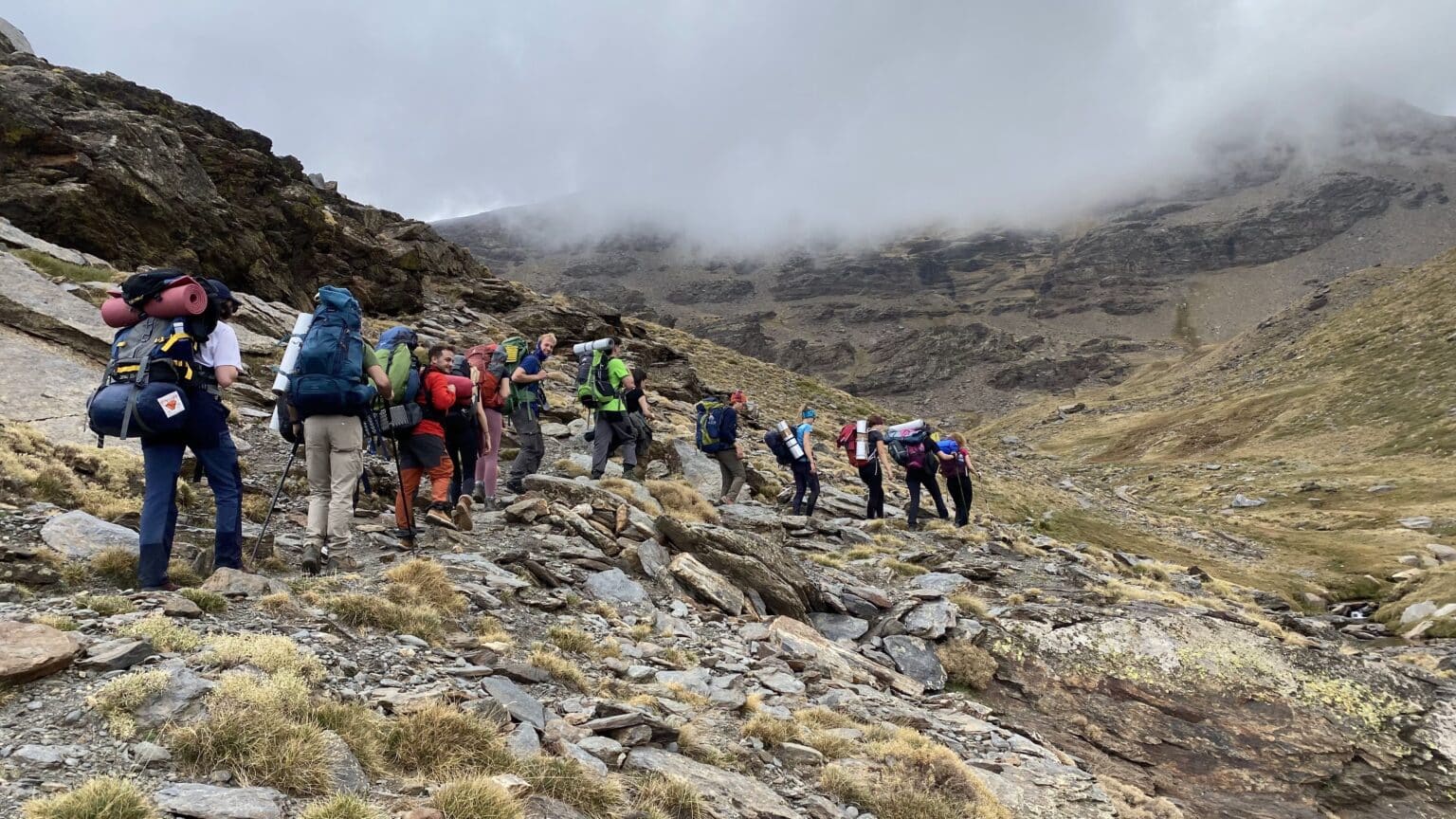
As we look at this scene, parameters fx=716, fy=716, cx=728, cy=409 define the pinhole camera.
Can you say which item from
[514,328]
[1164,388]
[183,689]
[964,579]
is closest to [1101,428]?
[1164,388]

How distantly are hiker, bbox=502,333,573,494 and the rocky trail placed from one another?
3.36ft

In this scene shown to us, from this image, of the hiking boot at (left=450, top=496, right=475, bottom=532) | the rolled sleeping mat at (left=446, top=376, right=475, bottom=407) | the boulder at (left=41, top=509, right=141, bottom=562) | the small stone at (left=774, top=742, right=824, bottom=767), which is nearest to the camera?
the small stone at (left=774, top=742, right=824, bottom=767)

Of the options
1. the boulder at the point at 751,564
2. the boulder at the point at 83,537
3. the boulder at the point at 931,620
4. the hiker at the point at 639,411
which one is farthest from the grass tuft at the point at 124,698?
the hiker at the point at 639,411

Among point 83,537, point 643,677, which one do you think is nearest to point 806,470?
point 643,677

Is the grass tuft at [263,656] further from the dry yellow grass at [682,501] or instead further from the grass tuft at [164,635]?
the dry yellow grass at [682,501]

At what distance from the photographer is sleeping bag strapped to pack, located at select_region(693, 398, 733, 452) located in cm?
1614

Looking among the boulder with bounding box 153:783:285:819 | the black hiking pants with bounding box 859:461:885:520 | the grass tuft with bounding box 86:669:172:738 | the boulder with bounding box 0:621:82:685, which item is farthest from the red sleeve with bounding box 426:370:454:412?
the black hiking pants with bounding box 859:461:885:520

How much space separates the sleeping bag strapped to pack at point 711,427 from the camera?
635 inches

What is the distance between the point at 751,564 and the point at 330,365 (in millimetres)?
6364

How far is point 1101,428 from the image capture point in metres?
Answer: 95.5

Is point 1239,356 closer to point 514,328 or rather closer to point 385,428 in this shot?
point 514,328

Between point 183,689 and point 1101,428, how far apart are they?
347 ft

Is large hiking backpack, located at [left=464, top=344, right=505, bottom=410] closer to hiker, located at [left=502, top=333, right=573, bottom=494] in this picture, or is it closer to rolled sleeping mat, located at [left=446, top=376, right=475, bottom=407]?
hiker, located at [left=502, top=333, right=573, bottom=494]

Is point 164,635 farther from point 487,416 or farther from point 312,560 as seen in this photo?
point 487,416
